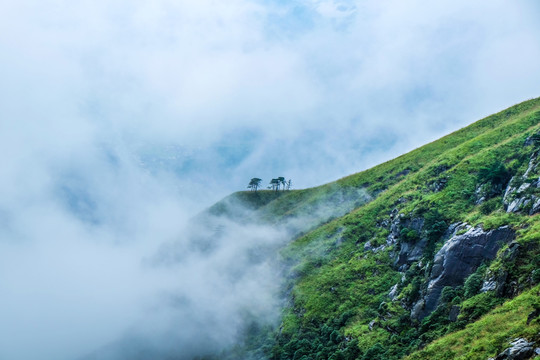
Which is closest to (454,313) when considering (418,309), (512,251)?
(418,309)

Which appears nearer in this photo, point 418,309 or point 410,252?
point 418,309

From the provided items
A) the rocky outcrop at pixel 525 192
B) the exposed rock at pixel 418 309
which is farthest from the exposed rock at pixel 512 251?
the exposed rock at pixel 418 309

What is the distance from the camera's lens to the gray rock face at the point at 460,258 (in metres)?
57.4

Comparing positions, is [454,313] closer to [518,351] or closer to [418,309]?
[418,309]

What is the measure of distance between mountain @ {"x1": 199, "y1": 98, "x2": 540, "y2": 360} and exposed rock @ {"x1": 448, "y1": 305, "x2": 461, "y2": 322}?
13 centimetres

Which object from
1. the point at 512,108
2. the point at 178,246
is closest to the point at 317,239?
the point at 512,108

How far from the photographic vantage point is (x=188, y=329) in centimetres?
11712

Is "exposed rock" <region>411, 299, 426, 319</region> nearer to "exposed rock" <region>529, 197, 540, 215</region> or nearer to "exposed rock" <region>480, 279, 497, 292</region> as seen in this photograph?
"exposed rock" <region>480, 279, 497, 292</region>

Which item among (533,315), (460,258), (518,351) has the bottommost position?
(518,351)

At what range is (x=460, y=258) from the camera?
59938 millimetres

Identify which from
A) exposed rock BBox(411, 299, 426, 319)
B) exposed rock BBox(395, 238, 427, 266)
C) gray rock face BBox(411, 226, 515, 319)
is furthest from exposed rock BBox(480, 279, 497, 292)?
exposed rock BBox(395, 238, 427, 266)

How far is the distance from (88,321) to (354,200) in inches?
→ 5357

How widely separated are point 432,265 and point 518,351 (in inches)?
1140

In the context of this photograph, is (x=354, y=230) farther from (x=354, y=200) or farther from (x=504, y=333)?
(x=504, y=333)
